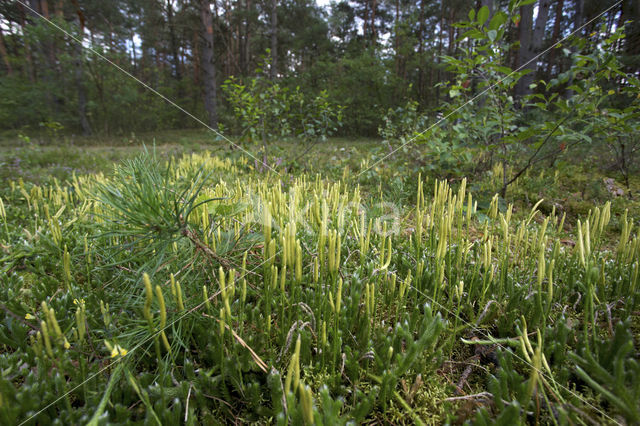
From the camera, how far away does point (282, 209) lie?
4.83 ft

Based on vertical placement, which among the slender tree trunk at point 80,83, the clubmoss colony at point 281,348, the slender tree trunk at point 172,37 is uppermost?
the slender tree trunk at point 172,37

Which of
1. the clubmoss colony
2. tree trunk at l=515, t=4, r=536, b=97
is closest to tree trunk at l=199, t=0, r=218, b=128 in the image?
tree trunk at l=515, t=4, r=536, b=97

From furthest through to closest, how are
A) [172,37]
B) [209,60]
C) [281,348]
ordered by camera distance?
[172,37], [209,60], [281,348]

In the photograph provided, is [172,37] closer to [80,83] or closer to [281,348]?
[80,83]

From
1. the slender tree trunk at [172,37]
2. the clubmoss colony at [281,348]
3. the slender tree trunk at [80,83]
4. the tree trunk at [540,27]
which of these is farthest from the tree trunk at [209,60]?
the clubmoss colony at [281,348]

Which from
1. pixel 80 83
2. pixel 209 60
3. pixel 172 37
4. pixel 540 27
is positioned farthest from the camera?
pixel 172 37

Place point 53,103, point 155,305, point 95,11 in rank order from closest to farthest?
point 155,305, point 53,103, point 95,11

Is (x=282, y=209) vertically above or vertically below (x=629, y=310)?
above

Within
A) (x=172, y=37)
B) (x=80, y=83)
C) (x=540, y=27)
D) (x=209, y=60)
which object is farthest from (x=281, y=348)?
(x=172, y=37)

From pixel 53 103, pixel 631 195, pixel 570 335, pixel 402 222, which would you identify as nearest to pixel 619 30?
pixel 631 195

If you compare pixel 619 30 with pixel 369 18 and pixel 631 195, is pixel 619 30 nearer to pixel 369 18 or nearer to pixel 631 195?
pixel 631 195

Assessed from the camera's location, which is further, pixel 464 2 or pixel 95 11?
pixel 464 2

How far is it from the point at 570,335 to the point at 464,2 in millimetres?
22563

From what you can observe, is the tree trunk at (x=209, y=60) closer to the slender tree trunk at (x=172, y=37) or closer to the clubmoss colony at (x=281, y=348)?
the slender tree trunk at (x=172, y=37)
